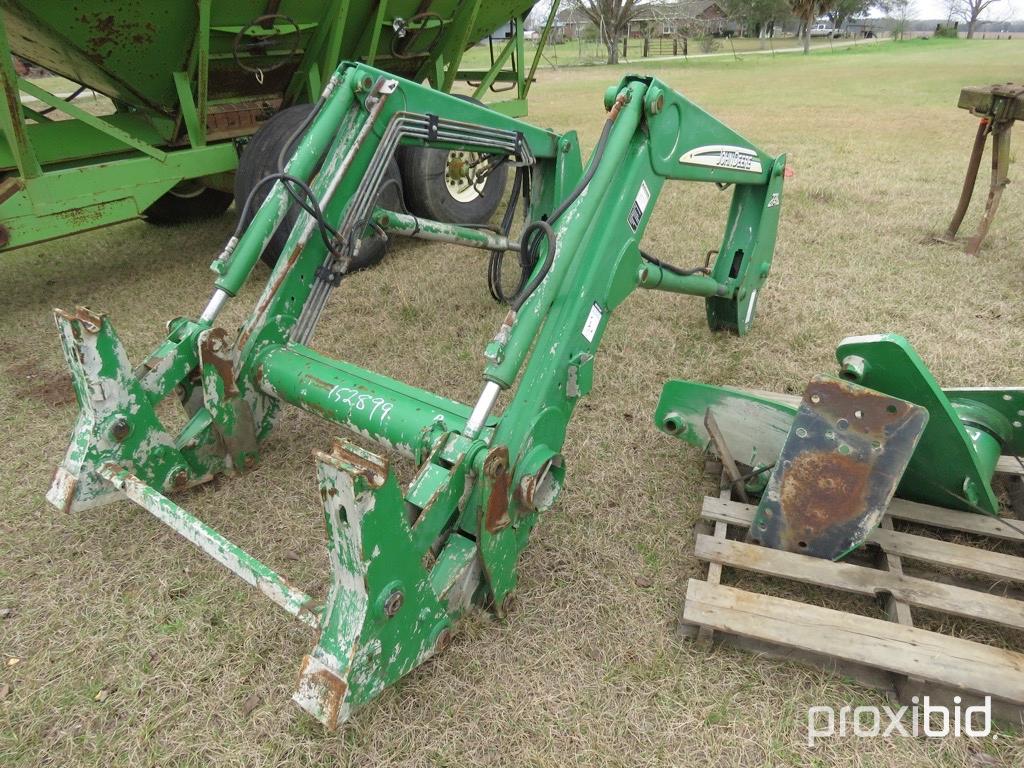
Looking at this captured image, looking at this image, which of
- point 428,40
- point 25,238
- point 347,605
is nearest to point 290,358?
point 347,605

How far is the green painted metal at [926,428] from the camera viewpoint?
208cm

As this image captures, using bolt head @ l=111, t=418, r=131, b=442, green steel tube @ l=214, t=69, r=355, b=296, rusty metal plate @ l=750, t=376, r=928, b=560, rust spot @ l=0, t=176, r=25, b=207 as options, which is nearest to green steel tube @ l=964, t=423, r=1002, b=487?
rusty metal plate @ l=750, t=376, r=928, b=560

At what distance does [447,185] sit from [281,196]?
9.71 feet

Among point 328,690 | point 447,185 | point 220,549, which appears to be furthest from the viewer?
point 447,185

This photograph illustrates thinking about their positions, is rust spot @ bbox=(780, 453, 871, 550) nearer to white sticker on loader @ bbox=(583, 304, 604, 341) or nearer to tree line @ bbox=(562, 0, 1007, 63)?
white sticker on loader @ bbox=(583, 304, 604, 341)

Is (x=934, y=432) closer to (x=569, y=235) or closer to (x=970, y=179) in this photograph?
(x=569, y=235)

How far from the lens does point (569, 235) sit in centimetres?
204

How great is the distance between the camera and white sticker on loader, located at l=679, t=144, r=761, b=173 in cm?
260

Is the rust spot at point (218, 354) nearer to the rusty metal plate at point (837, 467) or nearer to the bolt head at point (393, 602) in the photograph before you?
the bolt head at point (393, 602)

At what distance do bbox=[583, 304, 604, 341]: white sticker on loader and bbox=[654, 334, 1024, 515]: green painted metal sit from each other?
0.62 meters

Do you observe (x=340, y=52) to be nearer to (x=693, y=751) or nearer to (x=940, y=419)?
(x=940, y=419)

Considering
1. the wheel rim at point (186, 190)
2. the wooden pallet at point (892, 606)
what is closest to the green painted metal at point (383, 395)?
the wooden pallet at point (892, 606)

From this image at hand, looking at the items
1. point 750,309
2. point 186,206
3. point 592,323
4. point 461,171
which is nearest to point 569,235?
point 592,323

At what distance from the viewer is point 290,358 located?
2.60 metres
